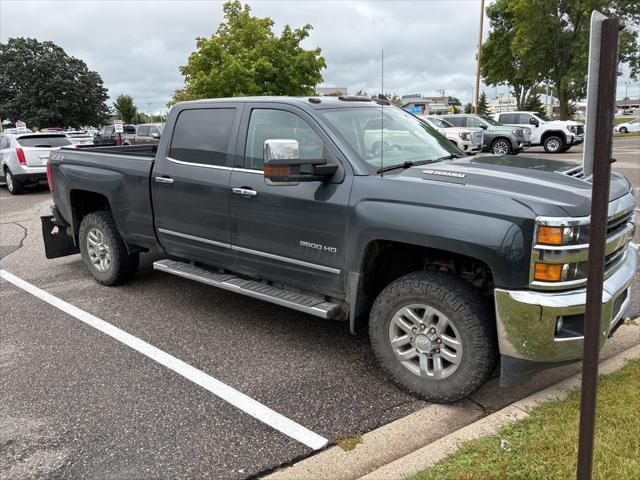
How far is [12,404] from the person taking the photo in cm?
350

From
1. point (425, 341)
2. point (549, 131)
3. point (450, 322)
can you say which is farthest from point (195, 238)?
point (549, 131)

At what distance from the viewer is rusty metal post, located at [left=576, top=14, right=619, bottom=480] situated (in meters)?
1.70

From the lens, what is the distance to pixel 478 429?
9.88ft

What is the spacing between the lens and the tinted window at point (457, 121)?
21547 millimetres

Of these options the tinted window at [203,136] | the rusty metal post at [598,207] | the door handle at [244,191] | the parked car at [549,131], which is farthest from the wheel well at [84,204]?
the parked car at [549,131]

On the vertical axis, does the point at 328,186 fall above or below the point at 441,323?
above

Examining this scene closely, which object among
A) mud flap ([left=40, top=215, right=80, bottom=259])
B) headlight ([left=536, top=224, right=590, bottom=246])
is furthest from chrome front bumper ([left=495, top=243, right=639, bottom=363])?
mud flap ([left=40, top=215, right=80, bottom=259])

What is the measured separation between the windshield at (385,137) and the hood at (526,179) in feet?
0.77

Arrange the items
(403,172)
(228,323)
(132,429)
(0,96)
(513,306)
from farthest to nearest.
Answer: (0,96), (228,323), (403,172), (132,429), (513,306)

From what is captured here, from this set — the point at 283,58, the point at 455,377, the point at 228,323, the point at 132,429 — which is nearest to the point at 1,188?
the point at 283,58

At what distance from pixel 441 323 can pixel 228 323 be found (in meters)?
2.17

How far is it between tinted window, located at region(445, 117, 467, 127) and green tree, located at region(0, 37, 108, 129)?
50099 millimetres

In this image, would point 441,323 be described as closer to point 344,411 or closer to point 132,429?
point 344,411

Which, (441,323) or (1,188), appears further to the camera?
(1,188)
